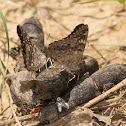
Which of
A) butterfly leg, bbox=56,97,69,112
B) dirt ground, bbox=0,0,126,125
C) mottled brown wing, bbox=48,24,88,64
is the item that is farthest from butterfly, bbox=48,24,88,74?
dirt ground, bbox=0,0,126,125

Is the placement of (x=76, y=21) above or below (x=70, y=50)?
above

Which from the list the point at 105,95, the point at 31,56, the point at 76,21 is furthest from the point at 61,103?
the point at 76,21

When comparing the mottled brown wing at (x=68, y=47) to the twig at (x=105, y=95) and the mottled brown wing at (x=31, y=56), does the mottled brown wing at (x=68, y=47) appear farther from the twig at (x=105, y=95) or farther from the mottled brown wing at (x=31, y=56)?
the twig at (x=105, y=95)

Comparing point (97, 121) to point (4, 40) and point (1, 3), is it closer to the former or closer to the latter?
point (4, 40)

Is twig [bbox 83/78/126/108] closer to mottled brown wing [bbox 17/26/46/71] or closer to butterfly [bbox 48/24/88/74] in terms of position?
butterfly [bbox 48/24/88/74]

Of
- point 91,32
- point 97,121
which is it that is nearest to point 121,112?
point 97,121

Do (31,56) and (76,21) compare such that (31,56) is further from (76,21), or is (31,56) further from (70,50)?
(76,21)

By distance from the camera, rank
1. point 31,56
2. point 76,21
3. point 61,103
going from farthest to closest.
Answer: point 76,21 → point 31,56 → point 61,103
